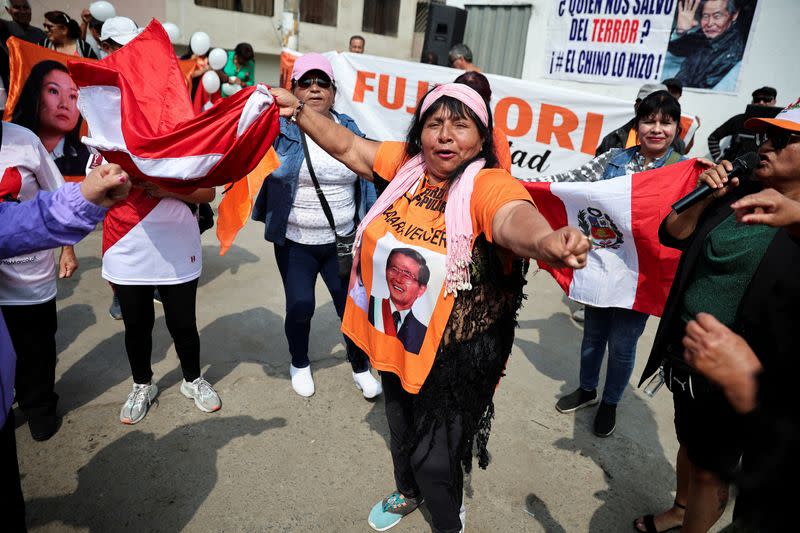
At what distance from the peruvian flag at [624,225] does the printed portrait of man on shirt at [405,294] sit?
127 centimetres

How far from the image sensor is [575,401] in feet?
11.0

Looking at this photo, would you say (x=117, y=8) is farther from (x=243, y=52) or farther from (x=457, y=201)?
(x=457, y=201)

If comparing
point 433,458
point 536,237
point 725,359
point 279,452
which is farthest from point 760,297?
point 279,452

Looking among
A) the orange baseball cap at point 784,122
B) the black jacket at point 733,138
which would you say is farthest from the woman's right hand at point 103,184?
the black jacket at point 733,138

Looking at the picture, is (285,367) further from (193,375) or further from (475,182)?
(475,182)

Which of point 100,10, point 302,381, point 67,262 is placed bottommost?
point 302,381

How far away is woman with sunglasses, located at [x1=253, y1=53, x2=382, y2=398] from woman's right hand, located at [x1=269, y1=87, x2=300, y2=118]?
84 cm

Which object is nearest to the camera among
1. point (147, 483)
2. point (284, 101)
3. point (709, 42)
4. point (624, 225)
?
point (284, 101)

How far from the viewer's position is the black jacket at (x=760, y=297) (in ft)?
4.21

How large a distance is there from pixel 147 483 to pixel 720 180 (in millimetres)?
2925

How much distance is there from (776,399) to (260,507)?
220 cm

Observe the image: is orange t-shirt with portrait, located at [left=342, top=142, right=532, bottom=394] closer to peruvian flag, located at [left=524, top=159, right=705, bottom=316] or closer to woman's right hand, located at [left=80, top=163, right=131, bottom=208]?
woman's right hand, located at [left=80, top=163, right=131, bottom=208]

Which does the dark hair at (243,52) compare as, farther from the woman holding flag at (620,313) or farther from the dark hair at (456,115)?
the dark hair at (456,115)

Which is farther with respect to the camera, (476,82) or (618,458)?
(476,82)
